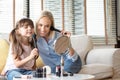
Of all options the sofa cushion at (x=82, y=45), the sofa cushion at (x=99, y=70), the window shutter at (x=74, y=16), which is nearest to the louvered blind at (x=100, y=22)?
the window shutter at (x=74, y=16)

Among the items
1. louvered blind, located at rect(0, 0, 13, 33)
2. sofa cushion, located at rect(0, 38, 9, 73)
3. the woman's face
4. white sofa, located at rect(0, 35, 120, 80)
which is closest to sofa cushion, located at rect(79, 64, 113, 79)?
white sofa, located at rect(0, 35, 120, 80)

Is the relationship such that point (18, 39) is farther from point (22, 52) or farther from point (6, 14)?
point (6, 14)

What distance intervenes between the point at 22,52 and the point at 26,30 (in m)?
0.20

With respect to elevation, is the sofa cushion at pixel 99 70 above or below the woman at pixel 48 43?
below

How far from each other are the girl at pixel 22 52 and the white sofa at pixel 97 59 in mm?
329

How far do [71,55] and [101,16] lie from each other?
2144 mm

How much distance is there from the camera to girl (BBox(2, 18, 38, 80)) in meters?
2.00

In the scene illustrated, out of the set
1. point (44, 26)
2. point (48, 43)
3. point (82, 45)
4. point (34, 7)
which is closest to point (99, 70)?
point (82, 45)

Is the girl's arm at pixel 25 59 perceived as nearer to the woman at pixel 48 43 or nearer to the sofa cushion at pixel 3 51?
the woman at pixel 48 43

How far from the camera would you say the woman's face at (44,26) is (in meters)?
2.11

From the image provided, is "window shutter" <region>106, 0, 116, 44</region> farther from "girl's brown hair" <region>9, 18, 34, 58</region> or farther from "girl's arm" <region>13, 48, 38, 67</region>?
"girl's arm" <region>13, 48, 38, 67</region>

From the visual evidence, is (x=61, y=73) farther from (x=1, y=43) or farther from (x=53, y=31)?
(x=1, y=43)

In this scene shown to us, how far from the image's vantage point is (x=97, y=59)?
3.01 meters

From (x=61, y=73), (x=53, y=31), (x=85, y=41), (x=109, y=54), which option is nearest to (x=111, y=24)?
(x=85, y=41)
